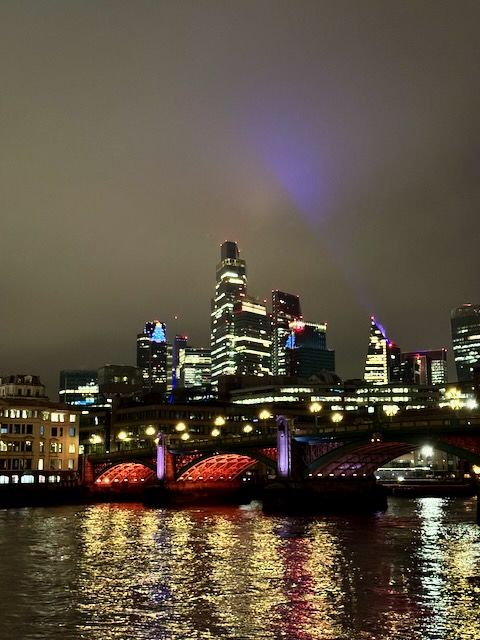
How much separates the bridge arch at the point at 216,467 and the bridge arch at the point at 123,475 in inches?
587

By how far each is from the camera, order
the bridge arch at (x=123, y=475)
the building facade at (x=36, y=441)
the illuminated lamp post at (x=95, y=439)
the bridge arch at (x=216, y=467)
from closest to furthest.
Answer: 1. the bridge arch at (x=216, y=467)
2. the building facade at (x=36, y=441)
3. the bridge arch at (x=123, y=475)
4. the illuminated lamp post at (x=95, y=439)

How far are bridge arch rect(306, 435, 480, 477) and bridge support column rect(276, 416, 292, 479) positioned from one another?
2657 millimetres

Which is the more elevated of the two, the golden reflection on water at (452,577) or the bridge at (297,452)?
the bridge at (297,452)

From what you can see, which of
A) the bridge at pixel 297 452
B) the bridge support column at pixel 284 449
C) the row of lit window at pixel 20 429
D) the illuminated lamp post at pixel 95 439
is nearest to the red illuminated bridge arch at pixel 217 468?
the bridge at pixel 297 452

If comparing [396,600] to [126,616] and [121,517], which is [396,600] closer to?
[126,616]

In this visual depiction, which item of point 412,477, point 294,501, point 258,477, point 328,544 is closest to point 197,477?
point 258,477

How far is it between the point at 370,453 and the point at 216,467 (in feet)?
114

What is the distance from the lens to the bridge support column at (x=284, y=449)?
101m

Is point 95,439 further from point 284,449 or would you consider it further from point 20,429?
point 284,449

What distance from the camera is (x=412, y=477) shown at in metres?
195

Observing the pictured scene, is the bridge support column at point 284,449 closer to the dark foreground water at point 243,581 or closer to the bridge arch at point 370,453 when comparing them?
the bridge arch at point 370,453

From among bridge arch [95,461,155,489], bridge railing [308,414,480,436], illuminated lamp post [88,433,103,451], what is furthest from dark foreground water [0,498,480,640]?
illuminated lamp post [88,433,103,451]

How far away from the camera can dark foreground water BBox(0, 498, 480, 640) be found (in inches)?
1243

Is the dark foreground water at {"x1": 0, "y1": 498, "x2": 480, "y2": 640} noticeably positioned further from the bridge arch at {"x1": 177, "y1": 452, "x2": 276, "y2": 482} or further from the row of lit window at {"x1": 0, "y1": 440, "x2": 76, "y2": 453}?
the row of lit window at {"x1": 0, "y1": 440, "x2": 76, "y2": 453}
